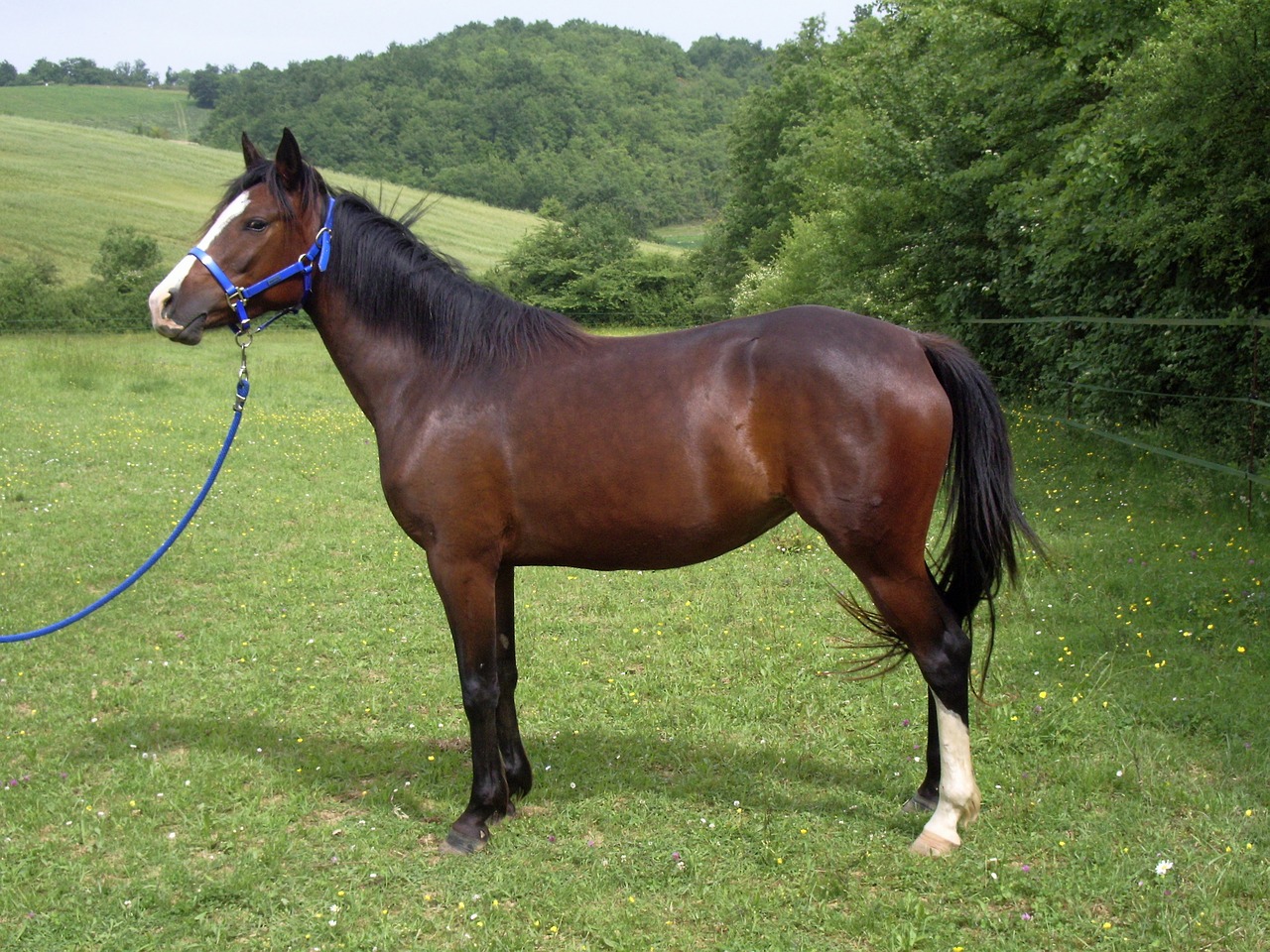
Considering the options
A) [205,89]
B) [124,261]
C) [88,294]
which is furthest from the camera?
[205,89]

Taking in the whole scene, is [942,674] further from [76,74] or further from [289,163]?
[76,74]

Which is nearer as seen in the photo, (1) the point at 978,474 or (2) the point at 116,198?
(1) the point at 978,474

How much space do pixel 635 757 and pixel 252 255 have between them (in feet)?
9.20

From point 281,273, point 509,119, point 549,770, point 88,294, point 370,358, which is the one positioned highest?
point 509,119

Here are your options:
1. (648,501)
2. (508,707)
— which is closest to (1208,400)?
(648,501)

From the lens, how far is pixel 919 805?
3.96m

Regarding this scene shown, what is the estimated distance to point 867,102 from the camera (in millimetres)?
19812

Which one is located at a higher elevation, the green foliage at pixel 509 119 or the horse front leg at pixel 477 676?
the green foliage at pixel 509 119

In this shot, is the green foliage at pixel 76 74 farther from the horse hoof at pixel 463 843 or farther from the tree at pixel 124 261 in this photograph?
the horse hoof at pixel 463 843

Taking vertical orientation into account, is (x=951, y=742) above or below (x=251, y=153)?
below

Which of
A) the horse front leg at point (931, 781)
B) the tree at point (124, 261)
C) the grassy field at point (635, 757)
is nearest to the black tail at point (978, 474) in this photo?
the grassy field at point (635, 757)

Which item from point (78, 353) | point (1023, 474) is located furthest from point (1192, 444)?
point (78, 353)

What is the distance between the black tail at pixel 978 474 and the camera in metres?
3.75

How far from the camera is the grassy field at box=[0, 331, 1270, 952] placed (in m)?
3.31
